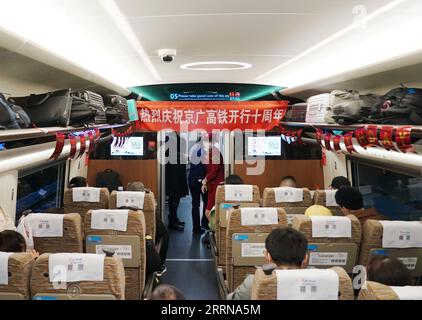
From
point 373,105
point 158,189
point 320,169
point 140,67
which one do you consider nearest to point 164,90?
point 158,189

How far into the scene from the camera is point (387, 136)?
3.01m

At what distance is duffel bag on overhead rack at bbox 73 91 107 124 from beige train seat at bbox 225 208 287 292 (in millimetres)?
1769

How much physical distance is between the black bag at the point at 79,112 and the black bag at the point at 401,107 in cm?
256

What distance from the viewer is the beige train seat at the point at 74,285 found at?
2088 mm

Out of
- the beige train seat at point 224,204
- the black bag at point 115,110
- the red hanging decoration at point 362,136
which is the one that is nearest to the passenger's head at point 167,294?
the red hanging decoration at point 362,136

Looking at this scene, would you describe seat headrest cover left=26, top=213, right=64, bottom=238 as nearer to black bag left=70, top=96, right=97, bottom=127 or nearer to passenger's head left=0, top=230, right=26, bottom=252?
passenger's head left=0, top=230, right=26, bottom=252

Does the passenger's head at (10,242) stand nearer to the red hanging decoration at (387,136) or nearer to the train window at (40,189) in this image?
the train window at (40,189)

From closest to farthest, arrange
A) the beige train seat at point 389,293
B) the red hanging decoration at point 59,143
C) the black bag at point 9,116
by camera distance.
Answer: the beige train seat at point 389,293
the black bag at point 9,116
the red hanging decoration at point 59,143

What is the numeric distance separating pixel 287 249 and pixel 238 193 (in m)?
2.23

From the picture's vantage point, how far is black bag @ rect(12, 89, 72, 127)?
10.8 feet

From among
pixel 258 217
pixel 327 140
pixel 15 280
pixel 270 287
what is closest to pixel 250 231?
pixel 258 217

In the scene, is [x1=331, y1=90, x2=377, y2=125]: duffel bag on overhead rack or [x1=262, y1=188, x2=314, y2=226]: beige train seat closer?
[x1=331, y1=90, x2=377, y2=125]: duffel bag on overhead rack

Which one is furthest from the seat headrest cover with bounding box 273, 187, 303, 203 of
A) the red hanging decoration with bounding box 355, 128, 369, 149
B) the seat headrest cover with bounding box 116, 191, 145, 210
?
the seat headrest cover with bounding box 116, 191, 145, 210
